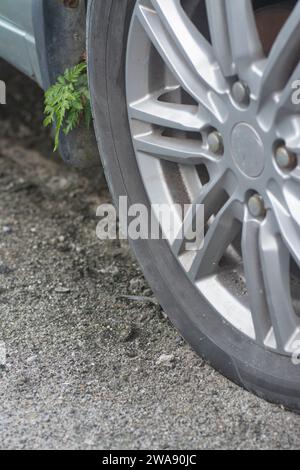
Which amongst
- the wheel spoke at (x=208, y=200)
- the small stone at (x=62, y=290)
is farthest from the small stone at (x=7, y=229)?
the wheel spoke at (x=208, y=200)

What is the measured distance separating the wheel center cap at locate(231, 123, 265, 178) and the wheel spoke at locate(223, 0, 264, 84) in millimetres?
134

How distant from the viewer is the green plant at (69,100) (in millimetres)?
2971

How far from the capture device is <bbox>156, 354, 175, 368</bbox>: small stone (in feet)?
9.07

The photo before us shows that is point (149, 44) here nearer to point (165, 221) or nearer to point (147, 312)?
point (165, 221)

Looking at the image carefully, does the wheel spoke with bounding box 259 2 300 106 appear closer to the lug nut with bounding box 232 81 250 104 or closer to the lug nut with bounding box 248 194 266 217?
the lug nut with bounding box 232 81 250 104

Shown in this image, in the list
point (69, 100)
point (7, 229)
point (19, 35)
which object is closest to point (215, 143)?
point (69, 100)

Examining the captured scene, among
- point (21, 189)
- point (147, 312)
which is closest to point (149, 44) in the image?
point (147, 312)

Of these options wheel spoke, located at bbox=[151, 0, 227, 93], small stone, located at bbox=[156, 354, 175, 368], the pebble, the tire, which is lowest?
the pebble

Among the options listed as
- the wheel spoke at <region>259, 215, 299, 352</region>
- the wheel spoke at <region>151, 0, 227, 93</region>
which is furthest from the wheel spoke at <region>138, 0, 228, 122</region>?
the wheel spoke at <region>259, 215, 299, 352</region>

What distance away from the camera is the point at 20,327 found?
2982mm

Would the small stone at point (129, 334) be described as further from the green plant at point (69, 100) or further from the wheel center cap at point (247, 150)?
the wheel center cap at point (247, 150)

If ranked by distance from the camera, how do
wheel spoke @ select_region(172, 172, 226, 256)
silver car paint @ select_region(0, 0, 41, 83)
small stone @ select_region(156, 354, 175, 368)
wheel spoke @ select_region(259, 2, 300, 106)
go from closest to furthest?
wheel spoke @ select_region(259, 2, 300, 106) < wheel spoke @ select_region(172, 172, 226, 256) < small stone @ select_region(156, 354, 175, 368) < silver car paint @ select_region(0, 0, 41, 83)

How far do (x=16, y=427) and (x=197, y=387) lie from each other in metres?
0.53

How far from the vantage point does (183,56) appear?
2.53 meters
